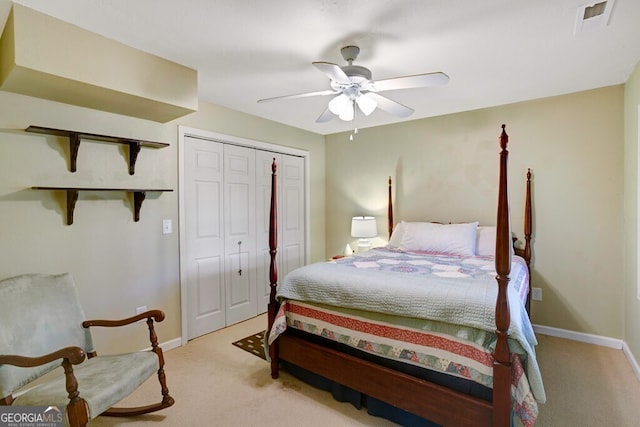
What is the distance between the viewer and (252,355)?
2.82 m

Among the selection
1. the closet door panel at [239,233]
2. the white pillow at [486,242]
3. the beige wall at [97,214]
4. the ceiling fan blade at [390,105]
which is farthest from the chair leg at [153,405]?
the white pillow at [486,242]

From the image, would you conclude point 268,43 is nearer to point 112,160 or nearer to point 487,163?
point 112,160

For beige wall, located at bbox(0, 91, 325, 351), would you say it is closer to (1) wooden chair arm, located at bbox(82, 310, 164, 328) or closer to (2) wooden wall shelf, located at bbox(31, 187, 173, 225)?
(2) wooden wall shelf, located at bbox(31, 187, 173, 225)

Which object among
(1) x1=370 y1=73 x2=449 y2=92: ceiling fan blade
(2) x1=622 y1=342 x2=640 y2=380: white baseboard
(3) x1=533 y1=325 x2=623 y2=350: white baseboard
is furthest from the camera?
(3) x1=533 y1=325 x2=623 y2=350: white baseboard

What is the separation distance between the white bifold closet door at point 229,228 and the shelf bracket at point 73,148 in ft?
2.95

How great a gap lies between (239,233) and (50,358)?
222cm

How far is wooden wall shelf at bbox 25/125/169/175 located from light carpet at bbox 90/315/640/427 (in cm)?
167

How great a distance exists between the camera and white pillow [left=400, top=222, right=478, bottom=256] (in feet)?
10.4

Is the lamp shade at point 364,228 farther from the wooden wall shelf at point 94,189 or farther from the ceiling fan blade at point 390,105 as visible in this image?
the wooden wall shelf at point 94,189

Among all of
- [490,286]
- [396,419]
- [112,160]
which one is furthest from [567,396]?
[112,160]

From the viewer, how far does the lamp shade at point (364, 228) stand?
3.99m

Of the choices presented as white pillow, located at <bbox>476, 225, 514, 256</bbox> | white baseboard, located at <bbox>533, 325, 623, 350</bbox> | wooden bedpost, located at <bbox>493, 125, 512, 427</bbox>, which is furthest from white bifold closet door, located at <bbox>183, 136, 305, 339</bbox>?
white baseboard, located at <bbox>533, 325, 623, 350</bbox>

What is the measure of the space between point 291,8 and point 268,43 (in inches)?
15.8

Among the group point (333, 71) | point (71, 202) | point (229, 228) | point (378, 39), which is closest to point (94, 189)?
point (71, 202)
